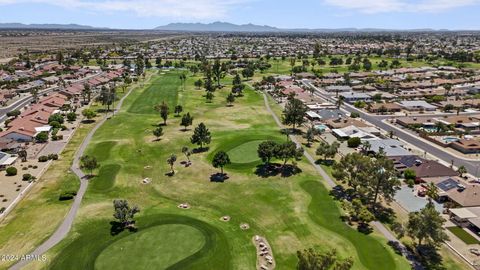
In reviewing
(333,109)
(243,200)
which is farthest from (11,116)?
(333,109)

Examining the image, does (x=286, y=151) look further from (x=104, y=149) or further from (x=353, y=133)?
(x=104, y=149)

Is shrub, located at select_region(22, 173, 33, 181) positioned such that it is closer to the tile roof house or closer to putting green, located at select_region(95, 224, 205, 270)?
putting green, located at select_region(95, 224, 205, 270)

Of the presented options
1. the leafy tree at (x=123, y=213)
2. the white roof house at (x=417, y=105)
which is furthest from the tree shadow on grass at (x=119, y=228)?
the white roof house at (x=417, y=105)

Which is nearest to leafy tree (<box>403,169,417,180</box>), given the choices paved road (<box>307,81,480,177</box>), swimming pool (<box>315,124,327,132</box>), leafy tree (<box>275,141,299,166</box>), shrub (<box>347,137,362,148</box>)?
paved road (<box>307,81,480,177</box>)

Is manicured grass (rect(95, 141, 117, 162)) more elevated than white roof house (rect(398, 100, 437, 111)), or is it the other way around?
white roof house (rect(398, 100, 437, 111))

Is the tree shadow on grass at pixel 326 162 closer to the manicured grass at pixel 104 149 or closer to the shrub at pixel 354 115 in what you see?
the shrub at pixel 354 115

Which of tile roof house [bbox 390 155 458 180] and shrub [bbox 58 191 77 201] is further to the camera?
tile roof house [bbox 390 155 458 180]

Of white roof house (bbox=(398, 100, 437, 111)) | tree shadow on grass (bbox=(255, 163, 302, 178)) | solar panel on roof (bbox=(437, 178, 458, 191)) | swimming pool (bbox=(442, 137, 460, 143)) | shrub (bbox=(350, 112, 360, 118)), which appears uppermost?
white roof house (bbox=(398, 100, 437, 111))
